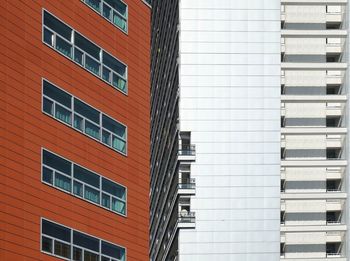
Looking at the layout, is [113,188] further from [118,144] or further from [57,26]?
[57,26]

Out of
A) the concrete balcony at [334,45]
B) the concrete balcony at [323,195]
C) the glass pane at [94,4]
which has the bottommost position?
the glass pane at [94,4]

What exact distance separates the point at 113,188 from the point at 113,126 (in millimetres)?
2568

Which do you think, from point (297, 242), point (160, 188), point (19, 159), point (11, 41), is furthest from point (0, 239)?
point (160, 188)

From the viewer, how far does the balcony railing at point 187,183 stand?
410 feet

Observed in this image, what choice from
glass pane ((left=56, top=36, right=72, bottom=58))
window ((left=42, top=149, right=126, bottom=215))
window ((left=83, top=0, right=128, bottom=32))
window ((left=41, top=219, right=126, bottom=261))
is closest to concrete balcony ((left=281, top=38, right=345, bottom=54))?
window ((left=83, top=0, right=128, bottom=32))

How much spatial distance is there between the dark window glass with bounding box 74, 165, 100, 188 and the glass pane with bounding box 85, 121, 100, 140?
162cm

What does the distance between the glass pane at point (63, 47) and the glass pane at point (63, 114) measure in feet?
7.07

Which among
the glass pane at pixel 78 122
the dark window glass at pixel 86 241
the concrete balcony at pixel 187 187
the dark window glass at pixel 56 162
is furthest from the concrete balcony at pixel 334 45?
the dark window glass at pixel 56 162

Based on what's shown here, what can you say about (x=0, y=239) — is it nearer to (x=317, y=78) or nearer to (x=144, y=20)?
(x=144, y=20)

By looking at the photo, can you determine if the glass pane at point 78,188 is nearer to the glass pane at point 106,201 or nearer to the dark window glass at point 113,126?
the glass pane at point 106,201

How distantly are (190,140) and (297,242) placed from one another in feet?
45.1

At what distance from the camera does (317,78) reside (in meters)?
128

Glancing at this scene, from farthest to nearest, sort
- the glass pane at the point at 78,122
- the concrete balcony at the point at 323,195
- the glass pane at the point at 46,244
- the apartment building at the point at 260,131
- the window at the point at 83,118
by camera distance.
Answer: the apartment building at the point at 260,131, the concrete balcony at the point at 323,195, the glass pane at the point at 78,122, the window at the point at 83,118, the glass pane at the point at 46,244

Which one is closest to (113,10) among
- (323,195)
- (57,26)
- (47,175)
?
(57,26)
